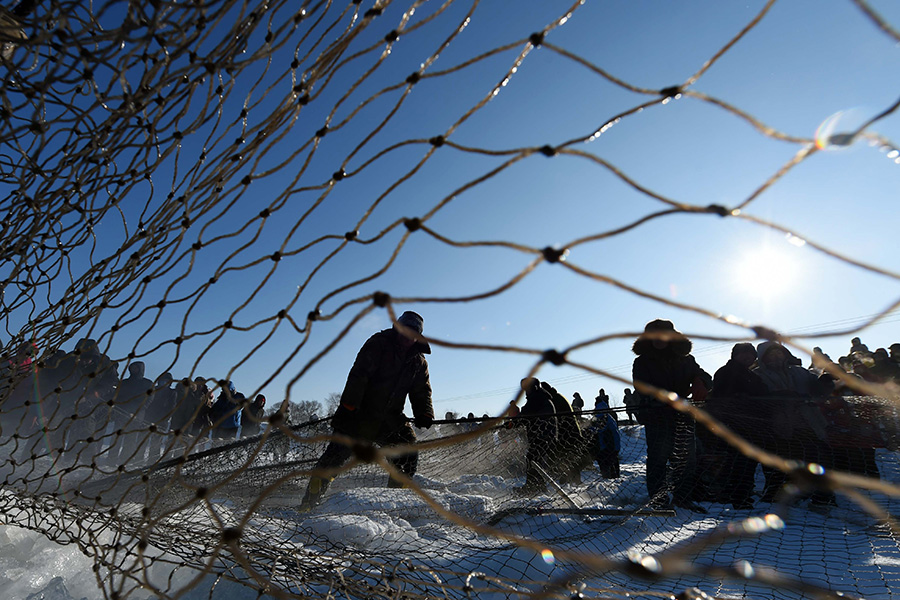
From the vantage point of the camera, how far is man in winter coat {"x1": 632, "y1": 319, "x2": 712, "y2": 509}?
361 centimetres

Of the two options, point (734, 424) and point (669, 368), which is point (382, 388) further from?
point (734, 424)

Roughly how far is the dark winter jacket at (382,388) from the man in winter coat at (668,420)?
1.86 meters

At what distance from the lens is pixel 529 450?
423 cm

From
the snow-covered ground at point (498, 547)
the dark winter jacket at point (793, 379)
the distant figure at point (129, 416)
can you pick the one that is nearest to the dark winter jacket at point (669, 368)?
the dark winter jacket at point (793, 379)

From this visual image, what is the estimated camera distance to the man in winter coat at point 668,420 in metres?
3.61

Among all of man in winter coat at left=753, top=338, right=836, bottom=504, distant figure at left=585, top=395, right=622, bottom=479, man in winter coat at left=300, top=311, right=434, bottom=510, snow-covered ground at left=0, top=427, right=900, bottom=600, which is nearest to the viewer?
snow-covered ground at left=0, top=427, right=900, bottom=600

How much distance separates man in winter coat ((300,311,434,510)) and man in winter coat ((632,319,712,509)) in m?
1.84

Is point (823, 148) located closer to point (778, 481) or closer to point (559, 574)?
point (559, 574)

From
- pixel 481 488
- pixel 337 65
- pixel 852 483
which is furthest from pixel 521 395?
pixel 481 488

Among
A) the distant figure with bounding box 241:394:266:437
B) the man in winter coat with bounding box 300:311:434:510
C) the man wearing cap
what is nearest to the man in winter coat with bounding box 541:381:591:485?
the man wearing cap

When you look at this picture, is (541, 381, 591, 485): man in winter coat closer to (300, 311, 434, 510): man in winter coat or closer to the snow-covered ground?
the snow-covered ground

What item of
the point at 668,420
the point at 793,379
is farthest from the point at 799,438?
the point at 793,379

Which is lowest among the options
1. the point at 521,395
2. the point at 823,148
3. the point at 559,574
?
the point at 559,574

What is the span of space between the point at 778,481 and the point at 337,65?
3997 millimetres
